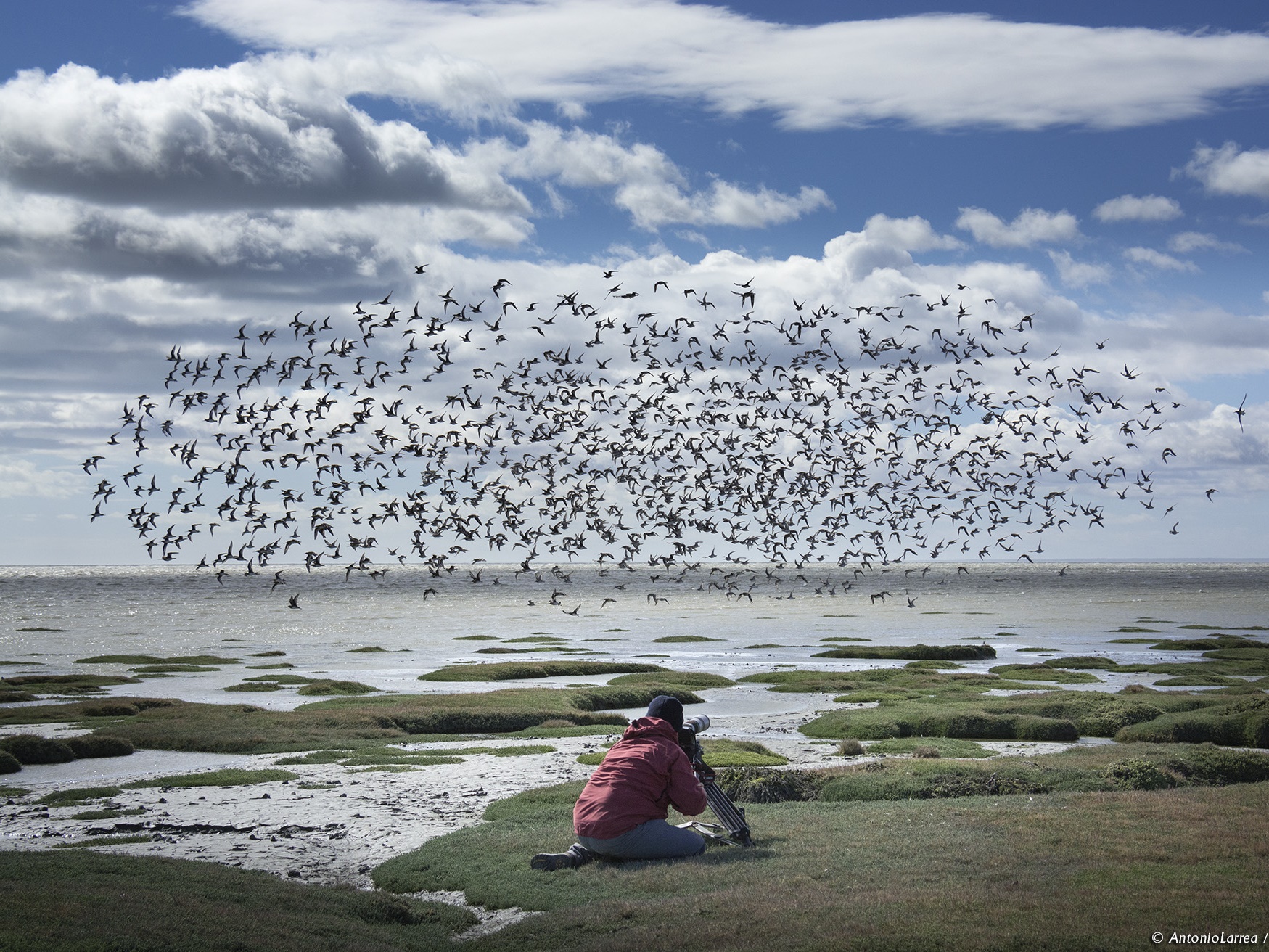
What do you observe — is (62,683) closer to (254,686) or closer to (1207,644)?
(254,686)

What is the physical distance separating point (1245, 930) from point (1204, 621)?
11616 cm

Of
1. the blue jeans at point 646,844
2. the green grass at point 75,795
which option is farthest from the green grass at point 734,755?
the green grass at point 75,795

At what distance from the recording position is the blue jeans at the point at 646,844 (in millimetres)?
17359

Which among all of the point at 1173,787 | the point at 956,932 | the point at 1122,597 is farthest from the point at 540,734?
the point at 1122,597

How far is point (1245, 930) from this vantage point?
41.0ft

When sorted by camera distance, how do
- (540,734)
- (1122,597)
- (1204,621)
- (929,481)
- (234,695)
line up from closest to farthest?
(540,734), (929,481), (234,695), (1204,621), (1122,597)

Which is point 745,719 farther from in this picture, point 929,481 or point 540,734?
point 929,481

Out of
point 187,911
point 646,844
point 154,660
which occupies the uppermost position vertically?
point 187,911

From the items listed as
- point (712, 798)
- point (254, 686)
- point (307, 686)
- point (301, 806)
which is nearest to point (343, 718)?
point (301, 806)

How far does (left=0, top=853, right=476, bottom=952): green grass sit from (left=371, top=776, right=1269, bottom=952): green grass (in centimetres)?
141

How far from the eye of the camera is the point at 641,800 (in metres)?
17.3

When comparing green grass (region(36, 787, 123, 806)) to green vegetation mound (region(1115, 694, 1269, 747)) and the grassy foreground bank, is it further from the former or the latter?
green vegetation mound (region(1115, 694, 1269, 747))

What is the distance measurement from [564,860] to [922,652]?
65111 mm

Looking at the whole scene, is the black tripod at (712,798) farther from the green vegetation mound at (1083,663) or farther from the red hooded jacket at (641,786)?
the green vegetation mound at (1083,663)
